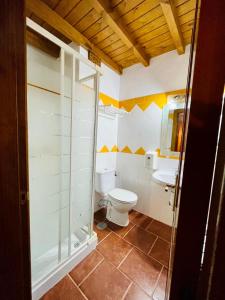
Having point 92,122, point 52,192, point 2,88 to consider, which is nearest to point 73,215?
point 52,192

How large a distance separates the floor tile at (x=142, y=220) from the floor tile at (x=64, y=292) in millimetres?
1127

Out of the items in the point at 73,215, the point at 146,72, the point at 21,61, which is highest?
the point at 146,72

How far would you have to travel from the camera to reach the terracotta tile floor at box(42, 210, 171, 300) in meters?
1.08

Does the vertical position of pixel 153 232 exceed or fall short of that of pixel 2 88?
it falls short

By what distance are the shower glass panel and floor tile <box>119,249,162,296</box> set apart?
1.69 feet

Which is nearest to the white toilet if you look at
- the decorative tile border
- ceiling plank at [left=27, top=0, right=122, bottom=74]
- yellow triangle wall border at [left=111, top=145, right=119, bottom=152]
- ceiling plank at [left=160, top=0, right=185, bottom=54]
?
yellow triangle wall border at [left=111, top=145, right=119, bottom=152]

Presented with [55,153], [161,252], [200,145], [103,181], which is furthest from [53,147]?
[161,252]

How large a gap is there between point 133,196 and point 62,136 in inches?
50.9

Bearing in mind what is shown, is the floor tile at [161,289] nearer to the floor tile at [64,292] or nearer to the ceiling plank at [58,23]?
the floor tile at [64,292]

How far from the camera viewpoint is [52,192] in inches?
52.8

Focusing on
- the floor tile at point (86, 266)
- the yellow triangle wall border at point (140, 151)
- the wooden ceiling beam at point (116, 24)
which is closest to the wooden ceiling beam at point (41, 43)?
the wooden ceiling beam at point (116, 24)

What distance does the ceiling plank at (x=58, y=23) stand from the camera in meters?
1.22

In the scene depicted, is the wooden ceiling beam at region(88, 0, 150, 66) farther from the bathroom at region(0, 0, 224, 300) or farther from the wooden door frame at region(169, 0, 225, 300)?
the wooden door frame at region(169, 0, 225, 300)

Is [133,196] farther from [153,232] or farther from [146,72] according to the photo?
[146,72]
